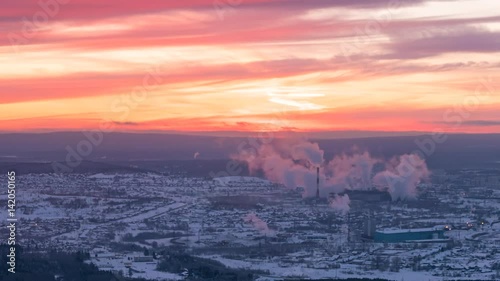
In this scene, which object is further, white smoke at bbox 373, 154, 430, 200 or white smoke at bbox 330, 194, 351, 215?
white smoke at bbox 373, 154, 430, 200

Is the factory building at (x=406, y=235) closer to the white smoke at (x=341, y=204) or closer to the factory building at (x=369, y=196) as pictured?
the white smoke at (x=341, y=204)

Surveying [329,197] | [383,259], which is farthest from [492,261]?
[329,197]

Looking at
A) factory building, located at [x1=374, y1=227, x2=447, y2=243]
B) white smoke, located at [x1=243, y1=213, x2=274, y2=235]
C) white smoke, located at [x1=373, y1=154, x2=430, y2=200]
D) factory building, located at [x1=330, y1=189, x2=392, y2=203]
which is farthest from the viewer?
white smoke, located at [x1=373, y1=154, x2=430, y2=200]

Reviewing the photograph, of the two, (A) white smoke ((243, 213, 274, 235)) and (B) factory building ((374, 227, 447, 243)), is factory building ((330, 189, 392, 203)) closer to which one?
(A) white smoke ((243, 213, 274, 235))

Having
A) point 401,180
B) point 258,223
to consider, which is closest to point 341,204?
point 401,180

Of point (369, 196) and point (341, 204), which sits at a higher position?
point (369, 196)

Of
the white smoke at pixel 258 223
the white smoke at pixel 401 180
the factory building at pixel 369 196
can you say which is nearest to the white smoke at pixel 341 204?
the factory building at pixel 369 196

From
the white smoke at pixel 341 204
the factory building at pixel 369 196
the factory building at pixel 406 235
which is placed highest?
the factory building at pixel 369 196

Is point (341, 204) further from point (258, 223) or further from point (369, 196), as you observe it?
point (258, 223)

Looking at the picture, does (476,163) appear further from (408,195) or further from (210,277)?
(210,277)

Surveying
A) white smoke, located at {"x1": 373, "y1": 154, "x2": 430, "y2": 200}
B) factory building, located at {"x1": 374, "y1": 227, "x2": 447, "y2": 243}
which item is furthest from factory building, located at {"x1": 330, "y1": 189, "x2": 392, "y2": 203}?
factory building, located at {"x1": 374, "y1": 227, "x2": 447, "y2": 243}

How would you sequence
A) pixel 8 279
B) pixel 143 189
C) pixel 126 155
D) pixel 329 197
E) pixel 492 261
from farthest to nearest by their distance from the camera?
1. pixel 126 155
2. pixel 143 189
3. pixel 329 197
4. pixel 492 261
5. pixel 8 279
